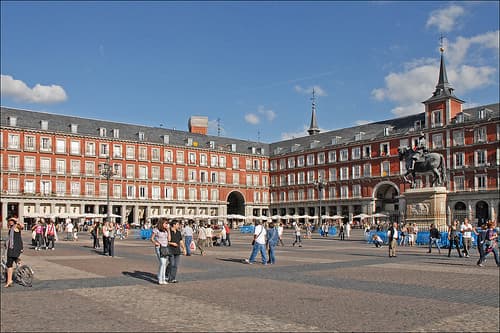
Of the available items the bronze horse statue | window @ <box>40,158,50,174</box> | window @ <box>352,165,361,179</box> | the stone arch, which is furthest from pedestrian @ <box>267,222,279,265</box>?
the stone arch

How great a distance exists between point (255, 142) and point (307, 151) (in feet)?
43.3

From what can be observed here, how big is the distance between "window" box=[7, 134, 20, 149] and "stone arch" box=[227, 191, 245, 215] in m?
35.4

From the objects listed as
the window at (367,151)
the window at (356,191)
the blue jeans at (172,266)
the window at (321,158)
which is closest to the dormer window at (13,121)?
the window at (321,158)

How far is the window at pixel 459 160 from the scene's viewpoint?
64.1 m

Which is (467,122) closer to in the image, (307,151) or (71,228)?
(307,151)

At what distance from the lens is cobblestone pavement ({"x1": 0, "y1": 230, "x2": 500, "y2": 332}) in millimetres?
8258

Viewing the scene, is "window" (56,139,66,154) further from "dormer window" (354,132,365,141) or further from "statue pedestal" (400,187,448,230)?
"statue pedestal" (400,187,448,230)

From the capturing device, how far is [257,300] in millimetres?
10539

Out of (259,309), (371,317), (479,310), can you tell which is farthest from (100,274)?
(479,310)

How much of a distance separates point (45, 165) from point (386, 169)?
4582cm

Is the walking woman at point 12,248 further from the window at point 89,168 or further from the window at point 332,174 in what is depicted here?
the window at point 332,174

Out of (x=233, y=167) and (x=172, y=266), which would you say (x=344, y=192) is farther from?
(x=172, y=266)

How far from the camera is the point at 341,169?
79.1 m

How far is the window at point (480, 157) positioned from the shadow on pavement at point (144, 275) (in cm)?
5598
